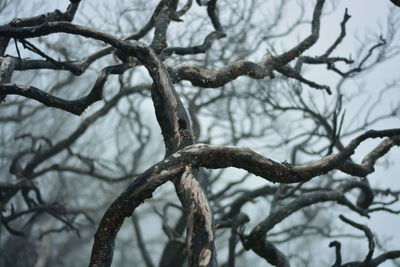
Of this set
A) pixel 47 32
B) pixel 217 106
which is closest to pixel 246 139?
pixel 217 106

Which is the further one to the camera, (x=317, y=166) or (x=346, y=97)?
(x=346, y=97)

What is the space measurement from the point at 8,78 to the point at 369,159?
3.88 meters

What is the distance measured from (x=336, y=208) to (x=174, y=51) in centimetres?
822

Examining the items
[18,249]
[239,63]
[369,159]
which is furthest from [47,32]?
[18,249]

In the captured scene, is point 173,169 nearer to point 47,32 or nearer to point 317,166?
point 317,166

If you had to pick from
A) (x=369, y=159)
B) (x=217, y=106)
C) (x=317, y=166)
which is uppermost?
(x=217, y=106)

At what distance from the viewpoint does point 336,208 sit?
10.8m

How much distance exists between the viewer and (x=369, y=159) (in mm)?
3979

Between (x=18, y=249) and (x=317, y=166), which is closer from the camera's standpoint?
(x=317, y=166)

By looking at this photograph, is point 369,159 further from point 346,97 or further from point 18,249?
point 18,249

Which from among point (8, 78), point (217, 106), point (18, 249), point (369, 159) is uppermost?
point (217, 106)

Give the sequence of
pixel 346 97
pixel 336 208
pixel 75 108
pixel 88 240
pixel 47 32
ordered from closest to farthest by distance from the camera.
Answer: pixel 47 32
pixel 75 108
pixel 346 97
pixel 336 208
pixel 88 240

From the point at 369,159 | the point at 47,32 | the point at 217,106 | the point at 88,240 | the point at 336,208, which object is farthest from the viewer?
the point at 88,240

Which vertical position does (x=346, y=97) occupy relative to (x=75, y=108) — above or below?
above
